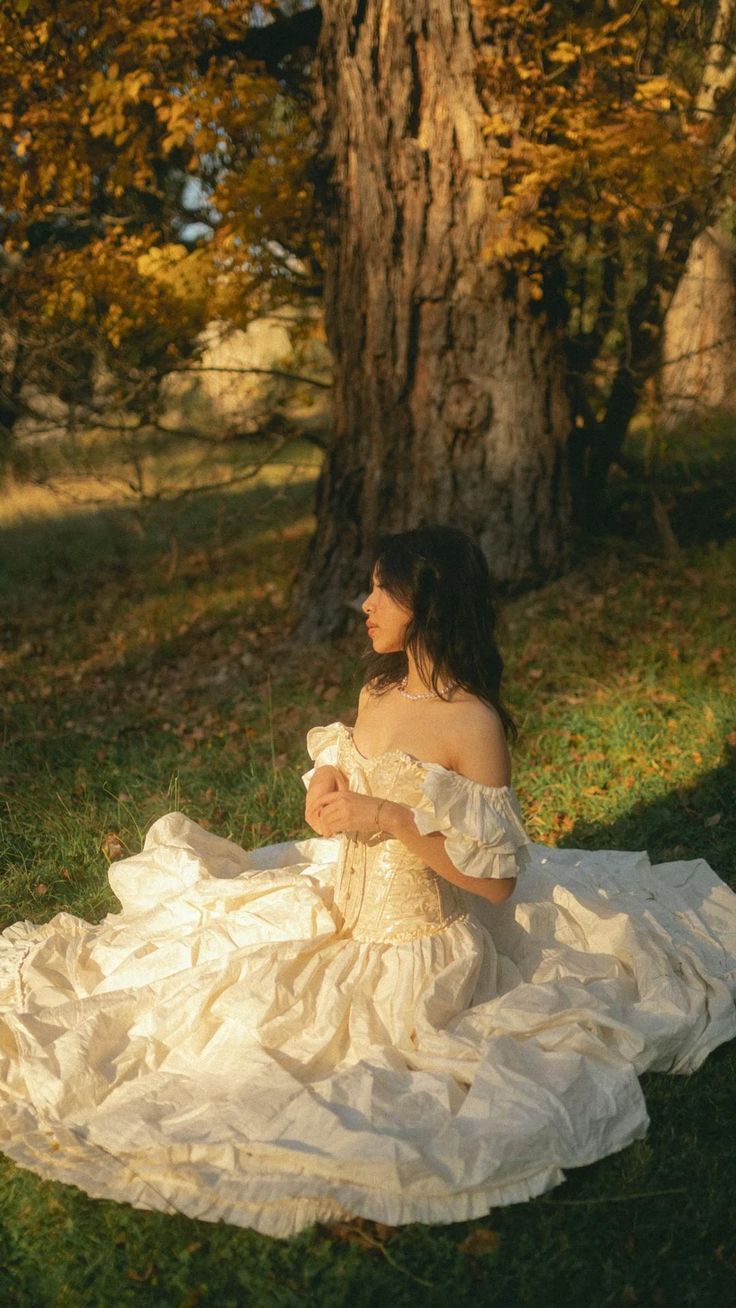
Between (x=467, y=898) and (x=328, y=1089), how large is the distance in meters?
0.82

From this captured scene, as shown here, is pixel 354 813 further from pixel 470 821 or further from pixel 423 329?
pixel 423 329

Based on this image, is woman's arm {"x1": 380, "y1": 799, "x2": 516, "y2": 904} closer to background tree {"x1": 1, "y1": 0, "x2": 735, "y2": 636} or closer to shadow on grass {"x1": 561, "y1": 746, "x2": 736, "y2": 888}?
shadow on grass {"x1": 561, "y1": 746, "x2": 736, "y2": 888}

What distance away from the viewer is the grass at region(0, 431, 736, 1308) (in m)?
2.87

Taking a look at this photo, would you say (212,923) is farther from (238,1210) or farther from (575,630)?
(575,630)

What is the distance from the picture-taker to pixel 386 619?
3.39m

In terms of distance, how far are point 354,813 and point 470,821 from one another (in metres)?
0.32

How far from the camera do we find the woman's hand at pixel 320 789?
329 cm

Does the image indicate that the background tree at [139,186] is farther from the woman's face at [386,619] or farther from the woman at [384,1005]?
the woman at [384,1005]

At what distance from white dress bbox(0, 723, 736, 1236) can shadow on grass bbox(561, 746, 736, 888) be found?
79cm

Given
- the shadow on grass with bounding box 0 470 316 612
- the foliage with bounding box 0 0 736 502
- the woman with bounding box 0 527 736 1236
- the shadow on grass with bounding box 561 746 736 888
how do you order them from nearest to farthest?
the woman with bounding box 0 527 736 1236
the shadow on grass with bounding box 561 746 736 888
the foliage with bounding box 0 0 736 502
the shadow on grass with bounding box 0 470 316 612

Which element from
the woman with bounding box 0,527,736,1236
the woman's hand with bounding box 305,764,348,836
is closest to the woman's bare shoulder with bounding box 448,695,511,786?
the woman with bounding box 0,527,736,1236

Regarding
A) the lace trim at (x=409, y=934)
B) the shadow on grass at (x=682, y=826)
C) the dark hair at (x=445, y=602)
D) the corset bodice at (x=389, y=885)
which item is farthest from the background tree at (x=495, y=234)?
the lace trim at (x=409, y=934)

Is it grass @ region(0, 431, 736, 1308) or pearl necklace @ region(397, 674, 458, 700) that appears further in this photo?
pearl necklace @ region(397, 674, 458, 700)

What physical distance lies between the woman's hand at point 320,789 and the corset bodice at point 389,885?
0.12 metres
